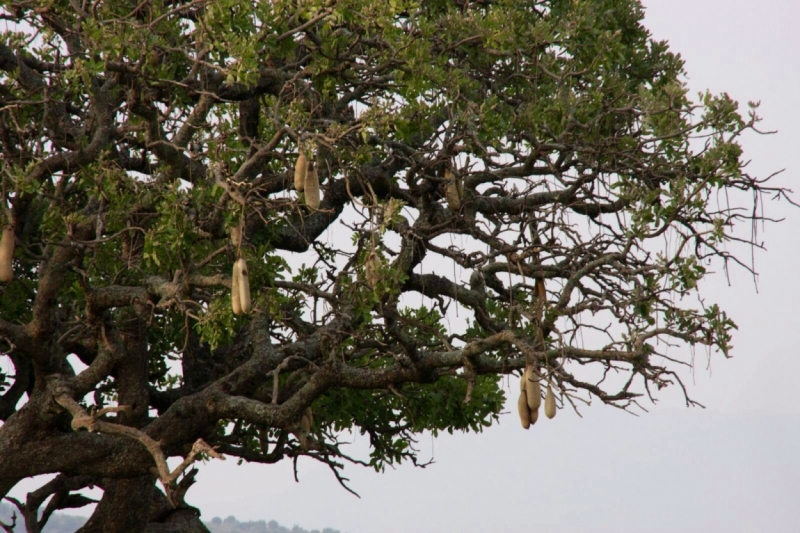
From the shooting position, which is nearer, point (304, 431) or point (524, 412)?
point (524, 412)

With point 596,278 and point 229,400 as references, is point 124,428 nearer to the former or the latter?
point 229,400

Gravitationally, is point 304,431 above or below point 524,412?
above

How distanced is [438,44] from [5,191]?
4.05 metres

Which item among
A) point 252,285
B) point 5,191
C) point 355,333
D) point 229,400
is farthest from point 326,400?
point 5,191

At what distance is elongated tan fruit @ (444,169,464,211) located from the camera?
8812 millimetres

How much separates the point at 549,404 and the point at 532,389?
6.4 inches

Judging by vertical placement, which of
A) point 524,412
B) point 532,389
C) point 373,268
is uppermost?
point 373,268

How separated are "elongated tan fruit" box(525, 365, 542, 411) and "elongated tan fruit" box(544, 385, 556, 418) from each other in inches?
2.6

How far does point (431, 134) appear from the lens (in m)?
9.95

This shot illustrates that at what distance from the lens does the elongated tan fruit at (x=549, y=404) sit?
22.7 ft

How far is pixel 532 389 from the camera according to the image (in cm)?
700

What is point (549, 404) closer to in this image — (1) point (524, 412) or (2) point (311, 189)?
(1) point (524, 412)

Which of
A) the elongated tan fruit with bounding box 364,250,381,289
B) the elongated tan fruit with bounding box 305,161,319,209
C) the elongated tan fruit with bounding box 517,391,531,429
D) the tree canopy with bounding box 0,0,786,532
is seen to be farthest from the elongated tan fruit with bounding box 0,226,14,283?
the elongated tan fruit with bounding box 517,391,531,429

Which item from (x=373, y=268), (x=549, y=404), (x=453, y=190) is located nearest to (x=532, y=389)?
(x=549, y=404)
